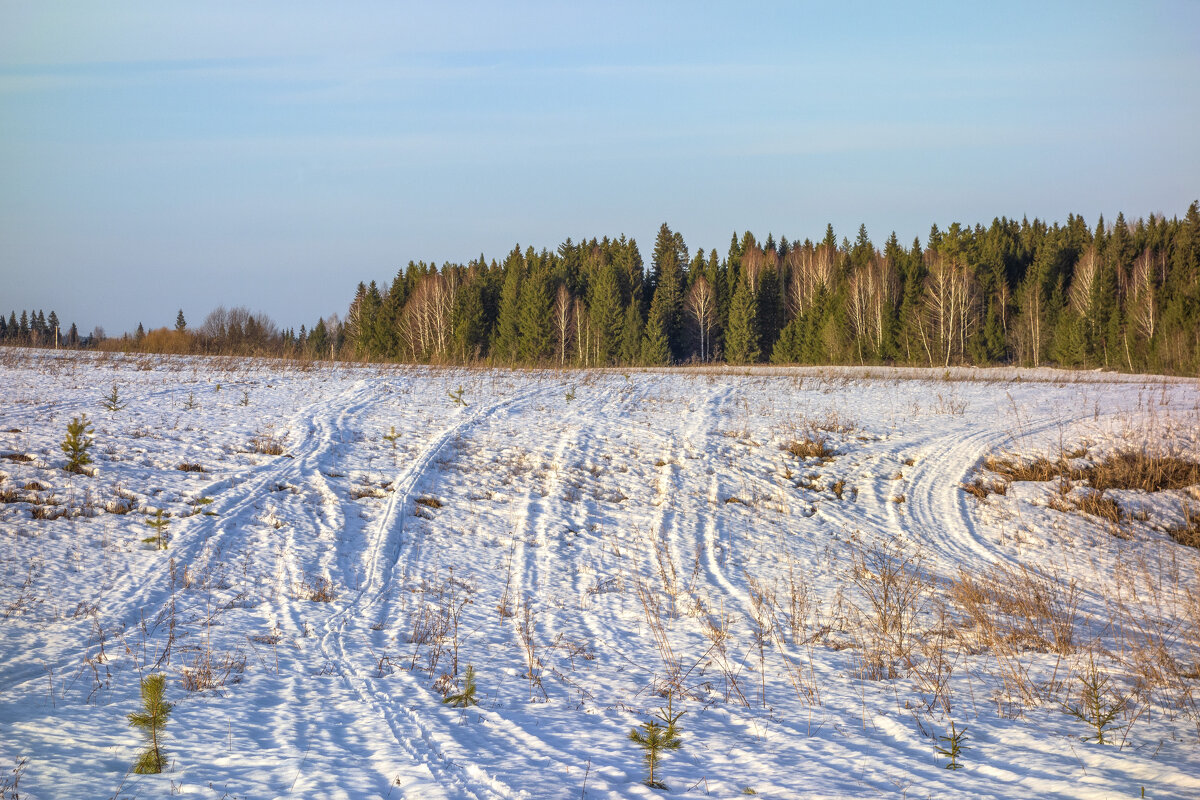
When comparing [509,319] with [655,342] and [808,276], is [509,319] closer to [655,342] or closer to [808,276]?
[655,342]

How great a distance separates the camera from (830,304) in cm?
5744

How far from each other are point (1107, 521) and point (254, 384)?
58.9 ft

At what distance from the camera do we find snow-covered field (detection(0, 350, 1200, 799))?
4.09m

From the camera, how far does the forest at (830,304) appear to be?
51000mm

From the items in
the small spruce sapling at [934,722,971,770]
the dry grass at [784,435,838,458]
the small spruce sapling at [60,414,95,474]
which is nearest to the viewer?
the small spruce sapling at [934,722,971,770]

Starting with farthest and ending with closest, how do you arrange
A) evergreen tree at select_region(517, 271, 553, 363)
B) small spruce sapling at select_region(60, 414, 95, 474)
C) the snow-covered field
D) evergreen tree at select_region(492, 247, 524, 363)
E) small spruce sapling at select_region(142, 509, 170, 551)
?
evergreen tree at select_region(492, 247, 524, 363) → evergreen tree at select_region(517, 271, 553, 363) → small spruce sapling at select_region(60, 414, 95, 474) → small spruce sapling at select_region(142, 509, 170, 551) → the snow-covered field

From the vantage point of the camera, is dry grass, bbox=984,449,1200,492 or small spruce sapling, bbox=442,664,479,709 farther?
dry grass, bbox=984,449,1200,492

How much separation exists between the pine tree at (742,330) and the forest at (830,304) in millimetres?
144

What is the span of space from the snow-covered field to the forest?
31253mm

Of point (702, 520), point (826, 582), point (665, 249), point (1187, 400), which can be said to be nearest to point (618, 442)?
point (702, 520)

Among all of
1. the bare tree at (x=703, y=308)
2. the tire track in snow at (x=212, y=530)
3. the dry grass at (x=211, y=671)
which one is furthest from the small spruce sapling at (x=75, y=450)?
the bare tree at (x=703, y=308)

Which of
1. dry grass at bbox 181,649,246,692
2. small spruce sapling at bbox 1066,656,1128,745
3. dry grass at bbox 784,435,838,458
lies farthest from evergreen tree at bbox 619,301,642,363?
small spruce sapling at bbox 1066,656,1128,745

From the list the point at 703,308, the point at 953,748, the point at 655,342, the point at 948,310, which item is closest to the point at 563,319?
the point at 655,342

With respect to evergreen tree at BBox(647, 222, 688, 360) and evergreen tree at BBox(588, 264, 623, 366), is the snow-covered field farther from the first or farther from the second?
evergreen tree at BBox(647, 222, 688, 360)
